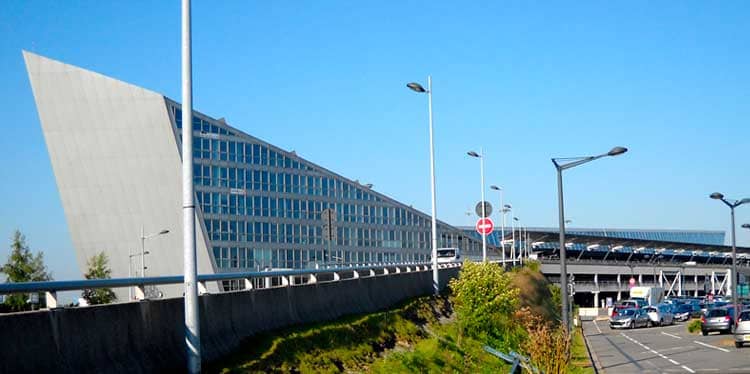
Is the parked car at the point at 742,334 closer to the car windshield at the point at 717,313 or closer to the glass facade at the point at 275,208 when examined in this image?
the car windshield at the point at 717,313

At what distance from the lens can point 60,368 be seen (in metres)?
10.2

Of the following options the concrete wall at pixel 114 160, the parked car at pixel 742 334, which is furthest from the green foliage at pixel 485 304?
the concrete wall at pixel 114 160

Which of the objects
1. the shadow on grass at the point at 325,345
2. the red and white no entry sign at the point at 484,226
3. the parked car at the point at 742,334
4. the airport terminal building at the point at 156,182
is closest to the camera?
the shadow on grass at the point at 325,345

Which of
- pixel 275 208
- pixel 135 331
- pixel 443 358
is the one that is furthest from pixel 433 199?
pixel 275 208

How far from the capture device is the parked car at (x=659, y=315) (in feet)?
203

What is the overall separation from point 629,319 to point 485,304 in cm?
3180

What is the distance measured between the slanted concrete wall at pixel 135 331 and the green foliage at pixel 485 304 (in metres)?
10.9

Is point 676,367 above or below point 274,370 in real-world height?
below

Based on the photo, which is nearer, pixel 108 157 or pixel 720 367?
pixel 720 367

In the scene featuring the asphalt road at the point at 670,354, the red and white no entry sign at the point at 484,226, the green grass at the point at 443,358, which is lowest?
the asphalt road at the point at 670,354

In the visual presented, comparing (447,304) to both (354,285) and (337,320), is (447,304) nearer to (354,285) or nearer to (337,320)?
(354,285)

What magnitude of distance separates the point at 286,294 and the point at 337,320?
9.07 ft

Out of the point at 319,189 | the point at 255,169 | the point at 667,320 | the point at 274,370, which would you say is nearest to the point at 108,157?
the point at 255,169

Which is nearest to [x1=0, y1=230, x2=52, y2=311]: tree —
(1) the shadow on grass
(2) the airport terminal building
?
(2) the airport terminal building
